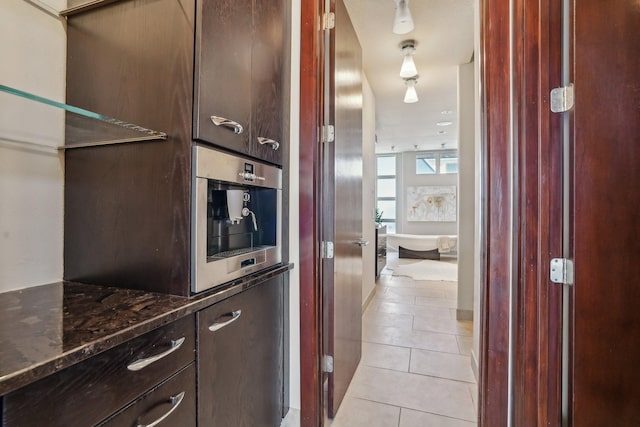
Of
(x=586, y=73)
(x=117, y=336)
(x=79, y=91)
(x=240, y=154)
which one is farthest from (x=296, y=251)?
(x=586, y=73)

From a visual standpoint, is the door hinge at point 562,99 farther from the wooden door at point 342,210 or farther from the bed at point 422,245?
the bed at point 422,245

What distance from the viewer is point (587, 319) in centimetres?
106

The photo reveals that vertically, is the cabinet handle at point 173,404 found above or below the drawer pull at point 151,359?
below

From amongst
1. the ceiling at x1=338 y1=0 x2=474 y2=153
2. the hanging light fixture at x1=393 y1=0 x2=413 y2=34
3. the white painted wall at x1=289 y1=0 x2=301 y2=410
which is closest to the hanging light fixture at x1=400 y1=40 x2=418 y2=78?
the ceiling at x1=338 y1=0 x2=474 y2=153

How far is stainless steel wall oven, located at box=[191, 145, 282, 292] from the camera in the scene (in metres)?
Result: 0.98

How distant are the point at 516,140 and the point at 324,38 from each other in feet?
3.45

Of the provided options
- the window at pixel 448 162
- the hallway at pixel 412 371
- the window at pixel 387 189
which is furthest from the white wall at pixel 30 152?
the window at pixel 448 162

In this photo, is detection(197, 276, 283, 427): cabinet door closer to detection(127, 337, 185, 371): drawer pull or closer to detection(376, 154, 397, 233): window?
detection(127, 337, 185, 371): drawer pull

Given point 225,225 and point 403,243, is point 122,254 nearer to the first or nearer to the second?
point 225,225

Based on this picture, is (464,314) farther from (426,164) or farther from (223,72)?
(426,164)

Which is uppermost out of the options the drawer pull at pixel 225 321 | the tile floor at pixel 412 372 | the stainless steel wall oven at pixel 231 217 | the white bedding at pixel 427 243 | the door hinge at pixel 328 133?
the door hinge at pixel 328 133

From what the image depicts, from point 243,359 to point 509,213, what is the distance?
4.19 feet

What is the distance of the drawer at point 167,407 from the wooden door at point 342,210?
82 centimetres

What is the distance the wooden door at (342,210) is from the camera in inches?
64.2
